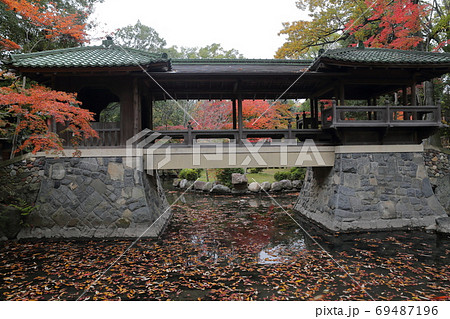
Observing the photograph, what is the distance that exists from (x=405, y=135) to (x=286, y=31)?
1039cm

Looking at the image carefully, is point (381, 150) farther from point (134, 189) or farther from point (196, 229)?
point (134, 189)

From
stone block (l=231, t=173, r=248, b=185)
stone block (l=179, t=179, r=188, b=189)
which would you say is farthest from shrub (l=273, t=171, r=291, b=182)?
stone block (l=179, t=179, r=188, b=189)

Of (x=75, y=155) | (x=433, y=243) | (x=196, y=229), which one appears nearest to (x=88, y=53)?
(x=75, y=155)

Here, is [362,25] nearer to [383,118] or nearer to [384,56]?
[384,56]

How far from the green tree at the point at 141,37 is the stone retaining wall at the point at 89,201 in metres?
21.7

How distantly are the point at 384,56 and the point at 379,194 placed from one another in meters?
4.66

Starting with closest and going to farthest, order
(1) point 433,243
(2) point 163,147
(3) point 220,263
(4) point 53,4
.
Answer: (3) point 220,263 → (1) point 433,243 → (2) point 163,147 → (4) point 53,4

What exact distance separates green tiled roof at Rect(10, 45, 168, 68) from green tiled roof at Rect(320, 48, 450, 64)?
5424 millimetres

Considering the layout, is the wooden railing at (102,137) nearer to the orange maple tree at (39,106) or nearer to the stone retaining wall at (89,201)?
the orange maple tree at (39,106)

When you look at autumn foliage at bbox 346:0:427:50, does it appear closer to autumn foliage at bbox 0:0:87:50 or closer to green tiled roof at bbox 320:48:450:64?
green tiled roof at bbox 320:48:450:64

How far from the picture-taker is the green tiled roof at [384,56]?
8.53 metres

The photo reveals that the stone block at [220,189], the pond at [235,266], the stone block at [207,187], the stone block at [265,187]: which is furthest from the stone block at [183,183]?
the pond at [235,266]

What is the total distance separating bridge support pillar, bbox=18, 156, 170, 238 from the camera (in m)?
8.47

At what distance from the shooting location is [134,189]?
8.73 metres
